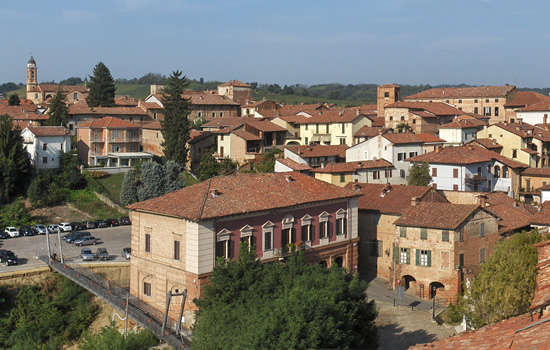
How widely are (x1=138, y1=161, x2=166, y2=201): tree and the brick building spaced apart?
22246 mm

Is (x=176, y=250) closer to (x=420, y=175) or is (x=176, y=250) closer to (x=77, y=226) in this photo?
(x=77, y=226)

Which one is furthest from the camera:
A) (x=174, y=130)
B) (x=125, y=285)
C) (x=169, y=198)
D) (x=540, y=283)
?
(x=174, y=130)

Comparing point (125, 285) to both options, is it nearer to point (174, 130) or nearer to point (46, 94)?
point (174, 130)

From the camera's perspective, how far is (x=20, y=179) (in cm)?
6088

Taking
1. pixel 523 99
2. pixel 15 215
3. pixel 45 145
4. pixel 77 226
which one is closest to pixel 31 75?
pixel 45 145

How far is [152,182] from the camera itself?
6172cm

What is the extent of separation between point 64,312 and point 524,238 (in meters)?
25.9

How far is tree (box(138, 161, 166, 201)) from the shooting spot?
61031 millimetres

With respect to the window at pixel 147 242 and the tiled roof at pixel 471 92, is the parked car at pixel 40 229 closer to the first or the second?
the window at pixel 147 242

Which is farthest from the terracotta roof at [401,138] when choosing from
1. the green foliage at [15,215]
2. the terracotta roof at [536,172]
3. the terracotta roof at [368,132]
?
the green foliage at [15,215]

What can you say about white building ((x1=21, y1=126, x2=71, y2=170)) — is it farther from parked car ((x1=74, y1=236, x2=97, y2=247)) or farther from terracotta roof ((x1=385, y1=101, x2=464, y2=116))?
terracotta roof ((x1=385, y1=101, x2=464, y2=116))

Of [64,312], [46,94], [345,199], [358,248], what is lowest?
[64,312]

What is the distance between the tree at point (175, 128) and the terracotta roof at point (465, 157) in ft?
73.2

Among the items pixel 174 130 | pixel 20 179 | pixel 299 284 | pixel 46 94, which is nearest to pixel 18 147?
pixel 20 179
